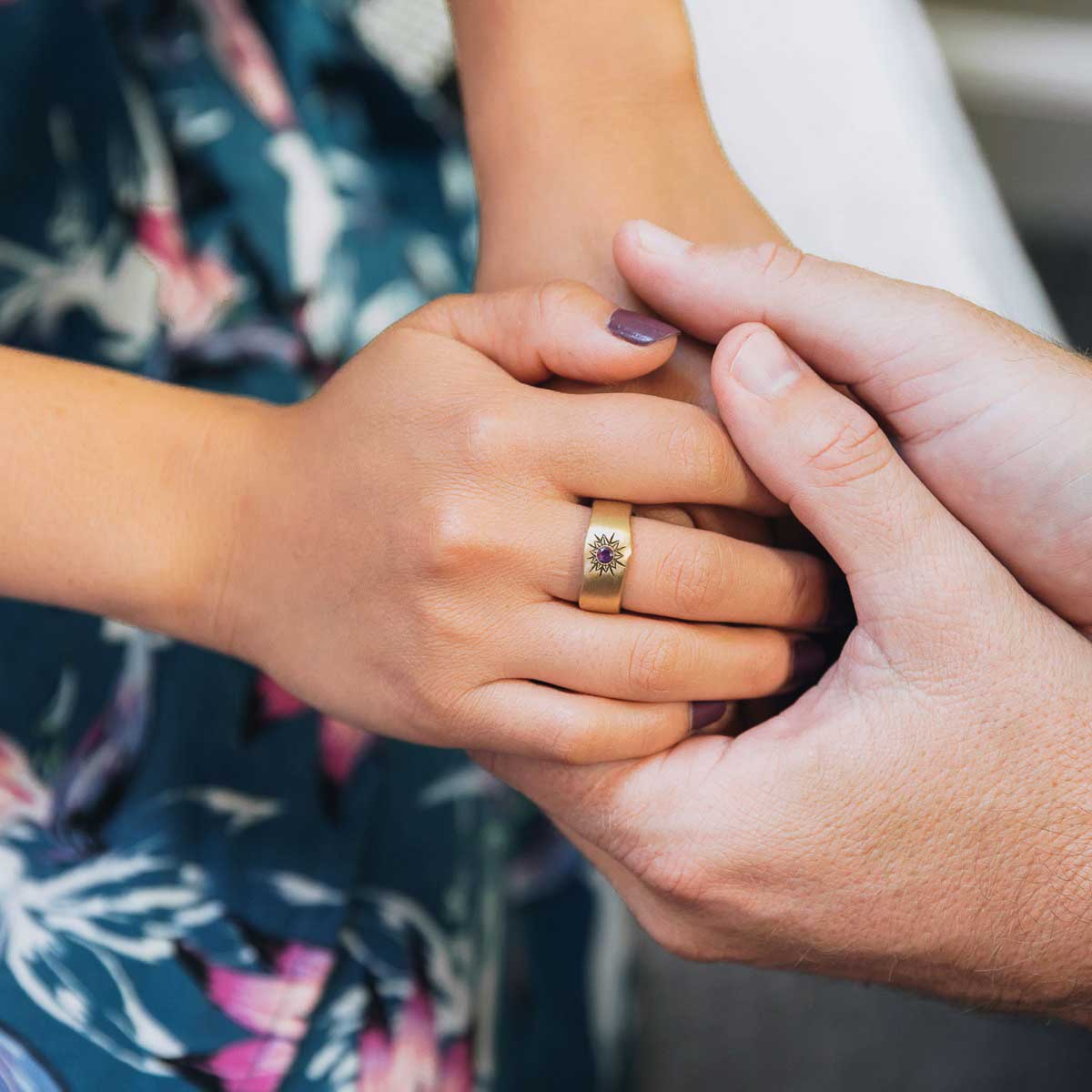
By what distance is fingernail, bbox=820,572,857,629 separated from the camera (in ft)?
2.50

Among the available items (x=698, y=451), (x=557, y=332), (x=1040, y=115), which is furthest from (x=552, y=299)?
(x=1040, y=115)

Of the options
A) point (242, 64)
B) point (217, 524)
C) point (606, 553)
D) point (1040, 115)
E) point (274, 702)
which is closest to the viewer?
point (606, 553)

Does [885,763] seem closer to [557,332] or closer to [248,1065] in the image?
[557,332]

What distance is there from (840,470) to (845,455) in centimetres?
1

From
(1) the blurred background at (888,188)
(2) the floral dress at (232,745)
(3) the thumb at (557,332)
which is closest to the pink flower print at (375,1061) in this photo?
(2) the floral dress at (232,745)

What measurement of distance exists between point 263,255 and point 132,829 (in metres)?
0.52

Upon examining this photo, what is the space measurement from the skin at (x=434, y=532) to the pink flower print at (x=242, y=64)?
36cm

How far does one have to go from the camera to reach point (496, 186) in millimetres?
844

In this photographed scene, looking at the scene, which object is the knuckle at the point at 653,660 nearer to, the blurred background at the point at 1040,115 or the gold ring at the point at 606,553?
the gold ring at the point at 606,553

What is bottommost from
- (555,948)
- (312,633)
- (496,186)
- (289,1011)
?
(555,948)

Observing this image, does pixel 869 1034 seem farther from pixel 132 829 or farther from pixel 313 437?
pixel 313 437

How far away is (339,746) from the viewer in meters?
0.88

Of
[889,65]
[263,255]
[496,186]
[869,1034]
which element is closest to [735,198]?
[496,186]

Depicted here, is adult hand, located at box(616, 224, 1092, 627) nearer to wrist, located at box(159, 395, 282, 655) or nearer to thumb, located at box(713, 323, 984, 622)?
thumb, located at box(713, 323, 984, 622)
